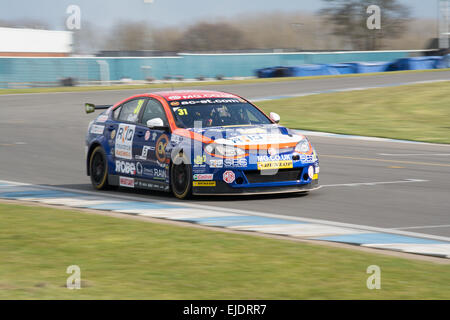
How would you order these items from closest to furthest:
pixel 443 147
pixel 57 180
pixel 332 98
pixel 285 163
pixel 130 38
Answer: pixel 285 163, pixel 57 180, pixel 443 147, pixel 332 98, pixel 130 38

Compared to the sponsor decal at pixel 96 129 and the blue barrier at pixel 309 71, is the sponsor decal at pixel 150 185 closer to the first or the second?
the sponsor decal at pixel 96 129

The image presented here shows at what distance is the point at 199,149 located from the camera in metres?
10.5

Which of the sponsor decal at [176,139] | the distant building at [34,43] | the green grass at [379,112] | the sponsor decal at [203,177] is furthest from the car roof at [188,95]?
the distant building at [34,43]

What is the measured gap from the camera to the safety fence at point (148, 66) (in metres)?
45.3

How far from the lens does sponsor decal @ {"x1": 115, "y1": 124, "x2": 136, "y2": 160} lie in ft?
37.9

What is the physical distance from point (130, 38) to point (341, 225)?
3301 inches

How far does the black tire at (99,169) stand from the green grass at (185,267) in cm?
323

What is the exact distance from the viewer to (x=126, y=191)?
1198cm

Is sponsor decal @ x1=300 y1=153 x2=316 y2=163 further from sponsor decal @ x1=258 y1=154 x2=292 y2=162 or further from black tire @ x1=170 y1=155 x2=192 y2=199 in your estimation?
black tire @ x1=170 y1=155 x2=192 y2=199

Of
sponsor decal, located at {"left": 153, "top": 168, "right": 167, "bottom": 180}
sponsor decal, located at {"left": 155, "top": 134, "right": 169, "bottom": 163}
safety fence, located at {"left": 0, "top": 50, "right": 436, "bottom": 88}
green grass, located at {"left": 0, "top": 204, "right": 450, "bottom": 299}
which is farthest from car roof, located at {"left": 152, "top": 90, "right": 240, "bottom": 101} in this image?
safety fence, located at {"left": 0, "top": 50, "right": 436, "bottom": 88}

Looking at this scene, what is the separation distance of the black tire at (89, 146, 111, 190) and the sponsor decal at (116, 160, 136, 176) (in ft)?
0.92

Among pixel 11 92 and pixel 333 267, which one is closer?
pixel 333 267

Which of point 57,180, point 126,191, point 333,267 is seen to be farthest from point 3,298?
point 57,180

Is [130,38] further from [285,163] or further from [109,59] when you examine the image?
[285,163]
